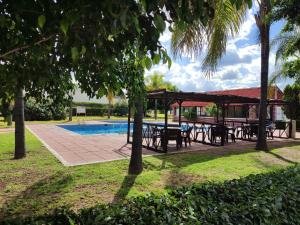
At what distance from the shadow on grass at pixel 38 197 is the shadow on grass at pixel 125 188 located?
112 centimetres

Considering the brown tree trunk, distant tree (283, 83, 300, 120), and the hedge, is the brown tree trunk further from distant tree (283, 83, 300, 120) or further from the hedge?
the hedge

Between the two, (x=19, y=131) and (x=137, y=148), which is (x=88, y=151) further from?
(x=137, y=148)

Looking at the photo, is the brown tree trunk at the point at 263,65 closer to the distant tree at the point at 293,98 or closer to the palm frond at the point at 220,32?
the palm frond at the point at 220,32

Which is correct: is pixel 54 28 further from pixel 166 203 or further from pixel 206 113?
pixel 206 113

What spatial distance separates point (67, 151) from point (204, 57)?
6.03 m

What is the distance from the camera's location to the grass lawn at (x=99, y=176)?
5836 millimetres

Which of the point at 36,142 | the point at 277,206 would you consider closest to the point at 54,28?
the point at 277,206

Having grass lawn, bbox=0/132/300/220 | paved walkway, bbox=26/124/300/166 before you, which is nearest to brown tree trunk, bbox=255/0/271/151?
grass lawn, bbox=0/132/300/220

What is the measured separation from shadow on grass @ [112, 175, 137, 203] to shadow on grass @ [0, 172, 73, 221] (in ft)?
3.68

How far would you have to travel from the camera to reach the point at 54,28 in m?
2.22

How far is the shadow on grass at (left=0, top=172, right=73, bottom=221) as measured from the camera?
5241mm

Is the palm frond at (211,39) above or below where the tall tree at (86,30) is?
above

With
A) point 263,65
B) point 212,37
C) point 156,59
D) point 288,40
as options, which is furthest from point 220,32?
point 156,59

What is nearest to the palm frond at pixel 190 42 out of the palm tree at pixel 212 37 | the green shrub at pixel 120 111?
the palm tree at pixel 212 37
